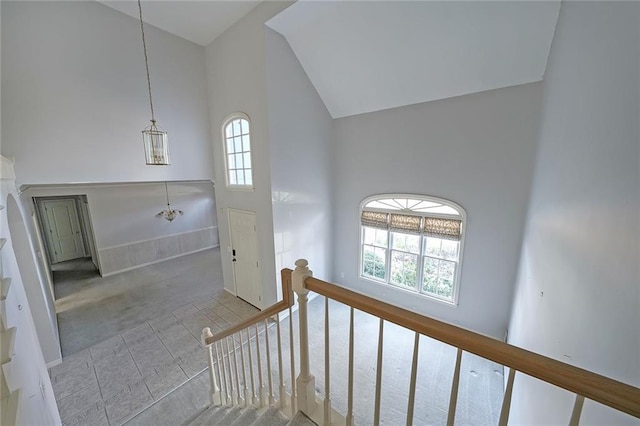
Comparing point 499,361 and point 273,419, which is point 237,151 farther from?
point 499,361

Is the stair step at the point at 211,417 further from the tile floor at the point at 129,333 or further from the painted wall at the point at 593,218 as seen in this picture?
the painted wall at the point at 593,218

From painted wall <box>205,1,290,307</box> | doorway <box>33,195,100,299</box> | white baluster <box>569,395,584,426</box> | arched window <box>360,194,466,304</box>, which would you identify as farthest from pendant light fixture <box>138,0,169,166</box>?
doorway <box>33,195,100,299</box>

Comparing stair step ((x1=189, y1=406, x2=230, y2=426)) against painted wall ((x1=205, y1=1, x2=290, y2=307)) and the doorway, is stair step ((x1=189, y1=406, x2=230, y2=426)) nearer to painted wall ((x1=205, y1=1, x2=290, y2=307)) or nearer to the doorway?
painted wall ((x1=205, y1=1, x2=290, y2=307))

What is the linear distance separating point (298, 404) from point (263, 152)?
3.43m

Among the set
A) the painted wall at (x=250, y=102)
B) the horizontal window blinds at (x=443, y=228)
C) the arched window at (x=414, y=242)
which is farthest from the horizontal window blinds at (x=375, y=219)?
the painted wall at (x=250, y=102)

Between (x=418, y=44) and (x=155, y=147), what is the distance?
157 inches

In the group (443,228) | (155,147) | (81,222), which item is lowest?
(81,222)

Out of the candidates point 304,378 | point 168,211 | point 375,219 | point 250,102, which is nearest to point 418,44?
point 250,102

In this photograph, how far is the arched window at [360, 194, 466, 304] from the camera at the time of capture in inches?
166

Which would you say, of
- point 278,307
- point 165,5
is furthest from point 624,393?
point 165,5

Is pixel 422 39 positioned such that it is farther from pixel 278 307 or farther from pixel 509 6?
pixel 278 307

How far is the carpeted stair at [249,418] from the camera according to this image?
147cm

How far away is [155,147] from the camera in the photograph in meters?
3.23

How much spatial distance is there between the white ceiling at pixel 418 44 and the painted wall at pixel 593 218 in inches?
36.8
